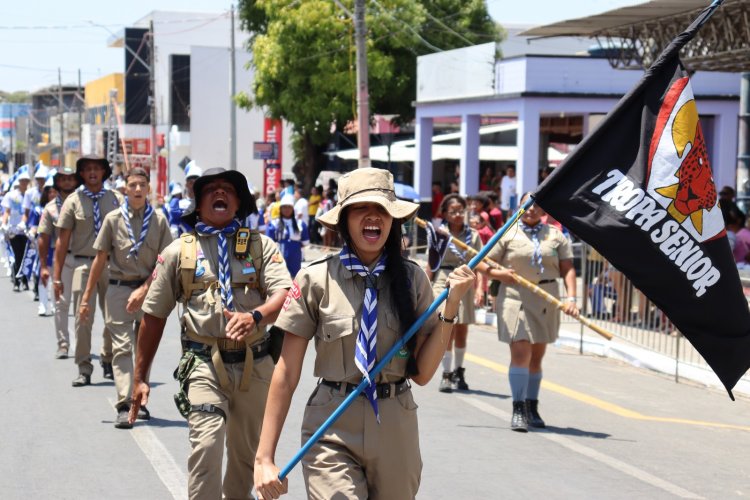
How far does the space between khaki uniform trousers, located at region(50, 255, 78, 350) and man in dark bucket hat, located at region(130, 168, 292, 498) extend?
5202 mm

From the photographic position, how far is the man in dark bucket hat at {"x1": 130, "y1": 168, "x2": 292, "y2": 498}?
638 cm

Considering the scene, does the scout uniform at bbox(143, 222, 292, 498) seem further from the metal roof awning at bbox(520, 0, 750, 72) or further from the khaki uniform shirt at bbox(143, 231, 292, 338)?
the metal roof awning at bbox(520, 0, 750, 72)

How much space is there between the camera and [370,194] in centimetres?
476

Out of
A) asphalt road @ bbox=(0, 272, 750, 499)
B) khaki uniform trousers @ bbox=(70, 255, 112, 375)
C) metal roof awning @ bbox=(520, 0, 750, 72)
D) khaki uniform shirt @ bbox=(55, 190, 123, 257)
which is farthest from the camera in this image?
metal roof awning @ bbox=(520, 0, 750, 72)

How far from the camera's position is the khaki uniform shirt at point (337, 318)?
190 inches

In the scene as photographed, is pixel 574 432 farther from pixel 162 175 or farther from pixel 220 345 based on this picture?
pixel 162 175

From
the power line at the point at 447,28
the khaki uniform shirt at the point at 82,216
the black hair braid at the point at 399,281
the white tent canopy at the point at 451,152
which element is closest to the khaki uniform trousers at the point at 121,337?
the khaki uniform shirt at the point at 82,216

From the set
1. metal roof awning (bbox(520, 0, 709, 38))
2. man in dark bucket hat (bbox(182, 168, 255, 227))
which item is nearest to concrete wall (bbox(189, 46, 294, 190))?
metal roof awning (bbox(520, 0, 709, 38))

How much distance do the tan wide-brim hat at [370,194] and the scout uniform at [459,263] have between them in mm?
6671

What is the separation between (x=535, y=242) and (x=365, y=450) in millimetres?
5249

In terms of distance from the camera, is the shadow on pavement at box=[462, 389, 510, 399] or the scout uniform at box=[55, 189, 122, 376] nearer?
the scout uniform at box=[55, 189, 122, 376]

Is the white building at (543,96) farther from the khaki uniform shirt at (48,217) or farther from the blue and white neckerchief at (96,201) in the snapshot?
the blue and white neckerchief at (96,201)

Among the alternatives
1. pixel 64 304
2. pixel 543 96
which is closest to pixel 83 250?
pixel 64 304

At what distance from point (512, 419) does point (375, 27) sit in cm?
2940
